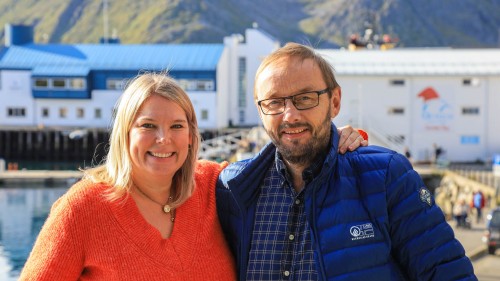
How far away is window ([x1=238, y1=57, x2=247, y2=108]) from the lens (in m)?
68.3

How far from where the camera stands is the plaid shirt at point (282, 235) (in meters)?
4.68

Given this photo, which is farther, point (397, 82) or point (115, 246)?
point (397, 82)

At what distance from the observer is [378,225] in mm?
4594

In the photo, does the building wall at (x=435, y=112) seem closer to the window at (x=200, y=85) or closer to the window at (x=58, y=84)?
the window at (x=200, y=85)

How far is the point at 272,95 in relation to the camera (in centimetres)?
477

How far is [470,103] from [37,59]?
3514 centimetres

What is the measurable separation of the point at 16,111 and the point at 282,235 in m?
65.4

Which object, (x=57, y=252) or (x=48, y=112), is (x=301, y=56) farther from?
(x=48, y=112)

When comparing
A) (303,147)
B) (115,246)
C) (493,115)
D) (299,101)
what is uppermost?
(299,101)

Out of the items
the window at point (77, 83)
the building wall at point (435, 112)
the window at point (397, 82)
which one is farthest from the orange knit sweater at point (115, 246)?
the window at point (77, 83)

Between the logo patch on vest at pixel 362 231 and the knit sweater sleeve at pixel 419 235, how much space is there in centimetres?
12

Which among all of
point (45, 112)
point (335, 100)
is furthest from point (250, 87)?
point (335, 100)

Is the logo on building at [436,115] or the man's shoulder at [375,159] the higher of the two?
the man's shoulder at [375,159]

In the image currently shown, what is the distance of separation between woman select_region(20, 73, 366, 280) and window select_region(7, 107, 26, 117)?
64680 millimetres
